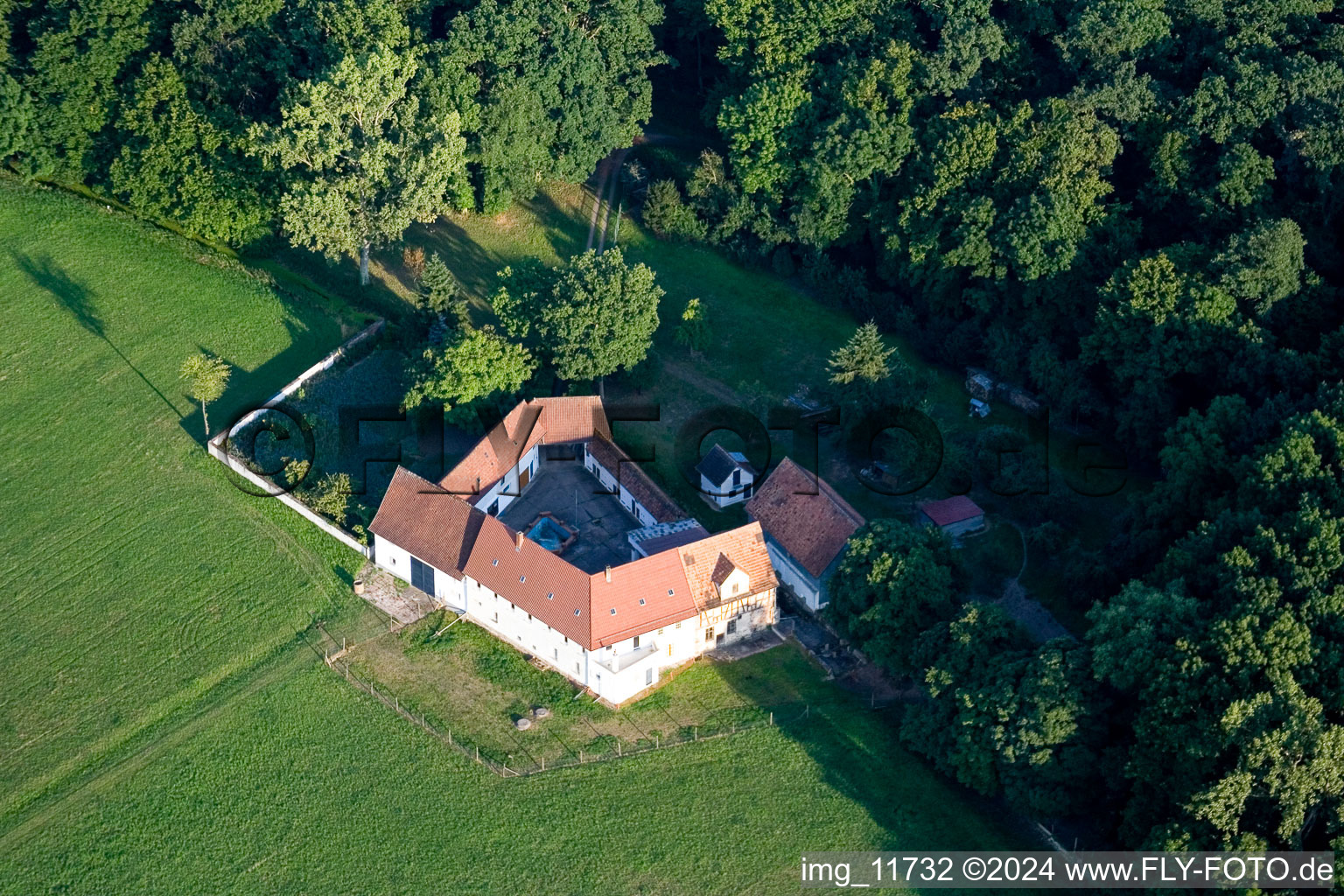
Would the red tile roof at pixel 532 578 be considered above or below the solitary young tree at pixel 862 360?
below

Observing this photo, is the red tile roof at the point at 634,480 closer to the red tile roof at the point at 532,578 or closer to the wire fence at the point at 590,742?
the red tile roof at the point at 532,578

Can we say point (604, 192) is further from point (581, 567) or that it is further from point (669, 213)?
point (581, 567)

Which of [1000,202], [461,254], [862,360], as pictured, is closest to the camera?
[862,360]

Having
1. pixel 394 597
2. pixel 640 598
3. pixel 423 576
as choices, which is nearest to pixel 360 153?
pixel 423 576

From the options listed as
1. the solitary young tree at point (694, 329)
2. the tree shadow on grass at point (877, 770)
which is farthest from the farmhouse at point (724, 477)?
the tree shadow on grass at point (877, 770)

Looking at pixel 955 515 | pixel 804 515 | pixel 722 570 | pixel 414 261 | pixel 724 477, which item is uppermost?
pixel 414 261

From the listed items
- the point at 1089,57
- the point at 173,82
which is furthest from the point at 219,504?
the point at 1089,57

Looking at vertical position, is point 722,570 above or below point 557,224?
below
